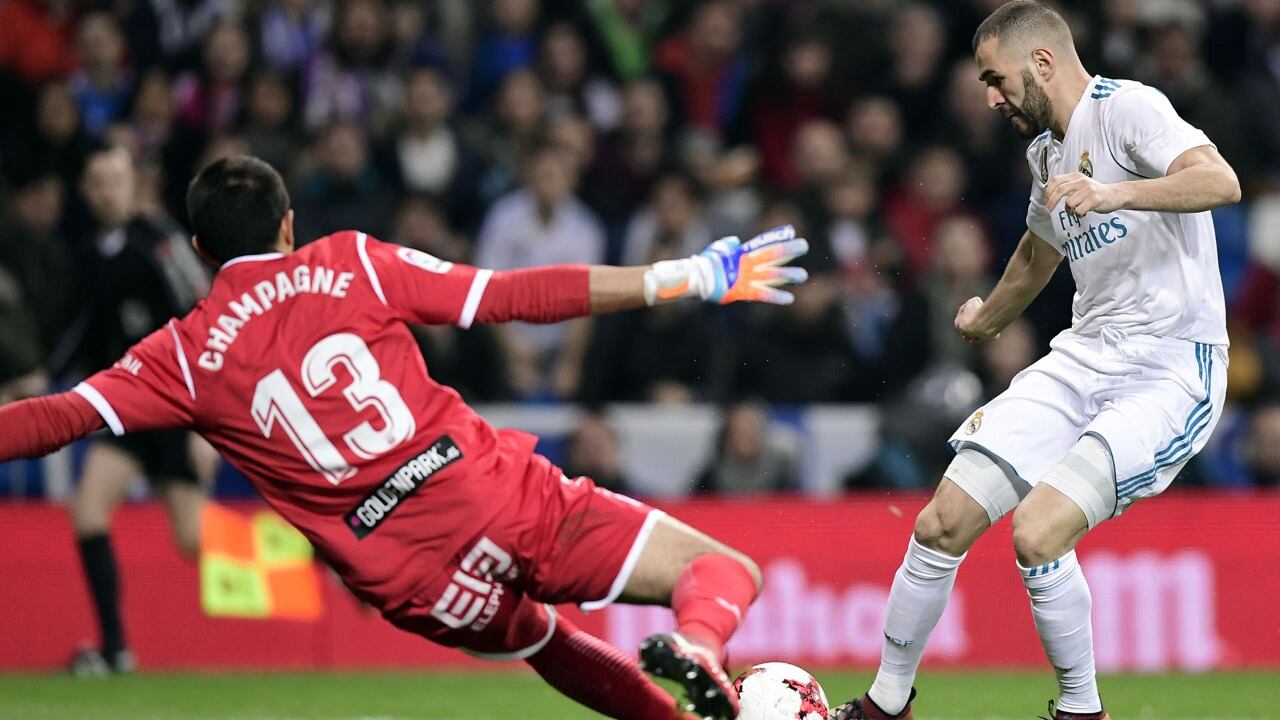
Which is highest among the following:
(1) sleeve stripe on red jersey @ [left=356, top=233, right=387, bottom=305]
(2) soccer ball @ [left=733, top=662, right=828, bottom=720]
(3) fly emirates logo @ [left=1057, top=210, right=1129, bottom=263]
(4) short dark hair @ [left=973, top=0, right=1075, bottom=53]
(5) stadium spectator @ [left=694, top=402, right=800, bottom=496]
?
(4) short dark hair @ [left=973, top=0, right=1075, bottom=53]

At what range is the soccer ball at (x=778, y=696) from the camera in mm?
5488

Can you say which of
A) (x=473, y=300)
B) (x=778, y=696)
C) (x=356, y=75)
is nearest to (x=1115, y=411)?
(x=778, y=696)

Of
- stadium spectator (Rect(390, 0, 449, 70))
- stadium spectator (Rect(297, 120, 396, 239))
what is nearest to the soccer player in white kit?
stadium spectator (Rect(297, 120, 396, 239))

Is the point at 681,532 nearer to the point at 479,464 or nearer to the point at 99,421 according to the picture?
the point at 479,464

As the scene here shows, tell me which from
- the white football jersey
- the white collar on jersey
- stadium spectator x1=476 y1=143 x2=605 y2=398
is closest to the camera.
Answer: the white collar on jersey

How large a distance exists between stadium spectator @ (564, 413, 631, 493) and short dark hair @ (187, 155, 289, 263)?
17.2 feet

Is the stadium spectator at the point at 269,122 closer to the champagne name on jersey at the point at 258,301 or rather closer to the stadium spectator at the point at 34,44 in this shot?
the stadium spectator at the point at 34,44

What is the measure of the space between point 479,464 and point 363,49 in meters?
8.28

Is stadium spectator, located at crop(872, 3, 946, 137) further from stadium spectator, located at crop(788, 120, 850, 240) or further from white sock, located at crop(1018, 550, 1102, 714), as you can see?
white sock, located at crop(1018, 550, 1102, 714)

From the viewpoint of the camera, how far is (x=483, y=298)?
193 inches

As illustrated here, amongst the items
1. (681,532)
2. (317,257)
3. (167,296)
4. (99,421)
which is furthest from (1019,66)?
(167,296)

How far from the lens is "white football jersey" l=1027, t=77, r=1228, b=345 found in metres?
5.59

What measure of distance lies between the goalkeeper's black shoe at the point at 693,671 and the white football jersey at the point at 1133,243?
2.07 m

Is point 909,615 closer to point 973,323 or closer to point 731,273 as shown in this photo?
point 973,323
